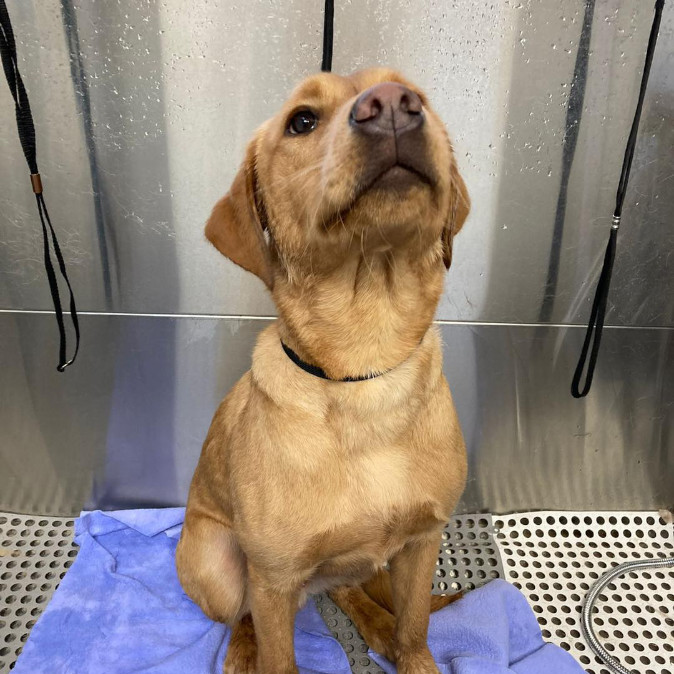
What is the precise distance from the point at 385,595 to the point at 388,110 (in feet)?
5.38

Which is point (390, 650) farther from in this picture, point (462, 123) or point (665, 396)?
point (462, 123)

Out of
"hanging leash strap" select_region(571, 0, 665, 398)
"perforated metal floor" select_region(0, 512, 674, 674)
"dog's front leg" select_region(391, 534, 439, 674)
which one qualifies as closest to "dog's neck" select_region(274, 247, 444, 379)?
"dog's front leg" select_region(391, 534, 439, 674)

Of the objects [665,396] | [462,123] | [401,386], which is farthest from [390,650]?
[462,123]

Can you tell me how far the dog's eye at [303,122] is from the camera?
135 cm

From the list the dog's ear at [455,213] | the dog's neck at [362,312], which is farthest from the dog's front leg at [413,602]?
the dog's ear at [455,213]

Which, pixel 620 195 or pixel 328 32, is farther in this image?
pixel 620 195

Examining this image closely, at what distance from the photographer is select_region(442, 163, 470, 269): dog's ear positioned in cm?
140

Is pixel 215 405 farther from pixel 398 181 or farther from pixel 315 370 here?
pixel 398 181

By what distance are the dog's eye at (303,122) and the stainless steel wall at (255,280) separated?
2.57ft

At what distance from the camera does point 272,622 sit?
59.0 inches

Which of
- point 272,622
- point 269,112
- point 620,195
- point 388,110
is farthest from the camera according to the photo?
point 269,112

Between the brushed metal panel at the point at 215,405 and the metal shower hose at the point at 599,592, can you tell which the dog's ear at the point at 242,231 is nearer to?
the brushed metal panel at the point at 215,405

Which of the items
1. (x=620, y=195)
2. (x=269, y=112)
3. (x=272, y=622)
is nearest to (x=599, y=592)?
(x=272, y=622)

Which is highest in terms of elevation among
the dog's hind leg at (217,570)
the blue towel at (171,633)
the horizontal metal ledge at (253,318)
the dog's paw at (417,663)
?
the horizontal metal ledge at (253,318)
